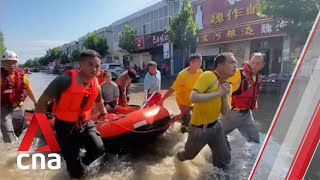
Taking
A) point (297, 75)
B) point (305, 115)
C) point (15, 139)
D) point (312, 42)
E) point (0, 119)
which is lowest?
point (15, 139)

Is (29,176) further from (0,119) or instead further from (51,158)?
(0,119)

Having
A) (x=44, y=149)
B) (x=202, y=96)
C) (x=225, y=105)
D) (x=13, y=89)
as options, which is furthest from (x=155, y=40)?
(x=202, y=96)

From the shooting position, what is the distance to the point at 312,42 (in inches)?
44.5

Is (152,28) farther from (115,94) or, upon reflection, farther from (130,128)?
(130,128)

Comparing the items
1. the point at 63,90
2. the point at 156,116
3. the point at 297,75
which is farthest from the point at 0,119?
the point at 297,75

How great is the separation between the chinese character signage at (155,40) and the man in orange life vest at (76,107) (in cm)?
1943

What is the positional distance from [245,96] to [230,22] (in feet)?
42.2

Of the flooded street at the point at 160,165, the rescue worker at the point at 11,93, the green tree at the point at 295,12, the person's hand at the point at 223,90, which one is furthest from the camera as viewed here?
the green tree at the point at 295,12

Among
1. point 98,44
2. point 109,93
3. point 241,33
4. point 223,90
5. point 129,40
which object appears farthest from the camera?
point 98,44

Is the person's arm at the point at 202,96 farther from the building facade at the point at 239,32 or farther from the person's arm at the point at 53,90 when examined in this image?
the building facade at the point at 239,32

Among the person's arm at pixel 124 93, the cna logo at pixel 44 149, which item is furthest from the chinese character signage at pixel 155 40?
the cna logo at pixel 44 149

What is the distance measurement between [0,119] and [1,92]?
1.11 feet

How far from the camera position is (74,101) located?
2980mm

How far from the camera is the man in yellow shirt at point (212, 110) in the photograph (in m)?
2.98
